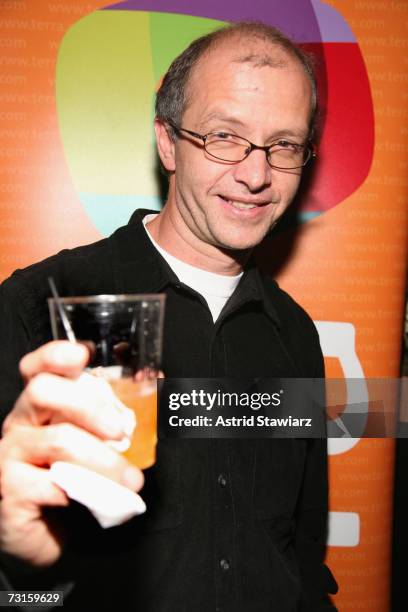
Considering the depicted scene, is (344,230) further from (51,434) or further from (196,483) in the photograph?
(51,434)

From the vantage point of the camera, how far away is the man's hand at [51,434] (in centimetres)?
69

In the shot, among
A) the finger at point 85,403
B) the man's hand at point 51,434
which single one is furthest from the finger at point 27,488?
the finger at point 85,403

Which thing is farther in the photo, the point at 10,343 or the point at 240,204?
the point at 240,204

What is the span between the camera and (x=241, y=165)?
1376 millimetres

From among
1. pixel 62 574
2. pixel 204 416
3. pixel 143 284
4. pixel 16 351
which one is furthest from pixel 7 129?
pixel 62 574

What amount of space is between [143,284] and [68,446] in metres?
0.74

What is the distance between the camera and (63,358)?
672 mm

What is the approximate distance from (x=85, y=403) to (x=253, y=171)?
0.89 m

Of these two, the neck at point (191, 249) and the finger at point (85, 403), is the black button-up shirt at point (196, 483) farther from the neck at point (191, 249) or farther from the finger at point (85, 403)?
the finger at point (85, 403)

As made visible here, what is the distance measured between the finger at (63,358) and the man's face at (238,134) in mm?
825

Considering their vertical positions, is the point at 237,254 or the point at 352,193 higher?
the point at 352,193

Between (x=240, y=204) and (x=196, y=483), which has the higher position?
(x=240, y=204)

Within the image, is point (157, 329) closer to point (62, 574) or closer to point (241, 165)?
point (62, 574)

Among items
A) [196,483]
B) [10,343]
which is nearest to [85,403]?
[10,343]
